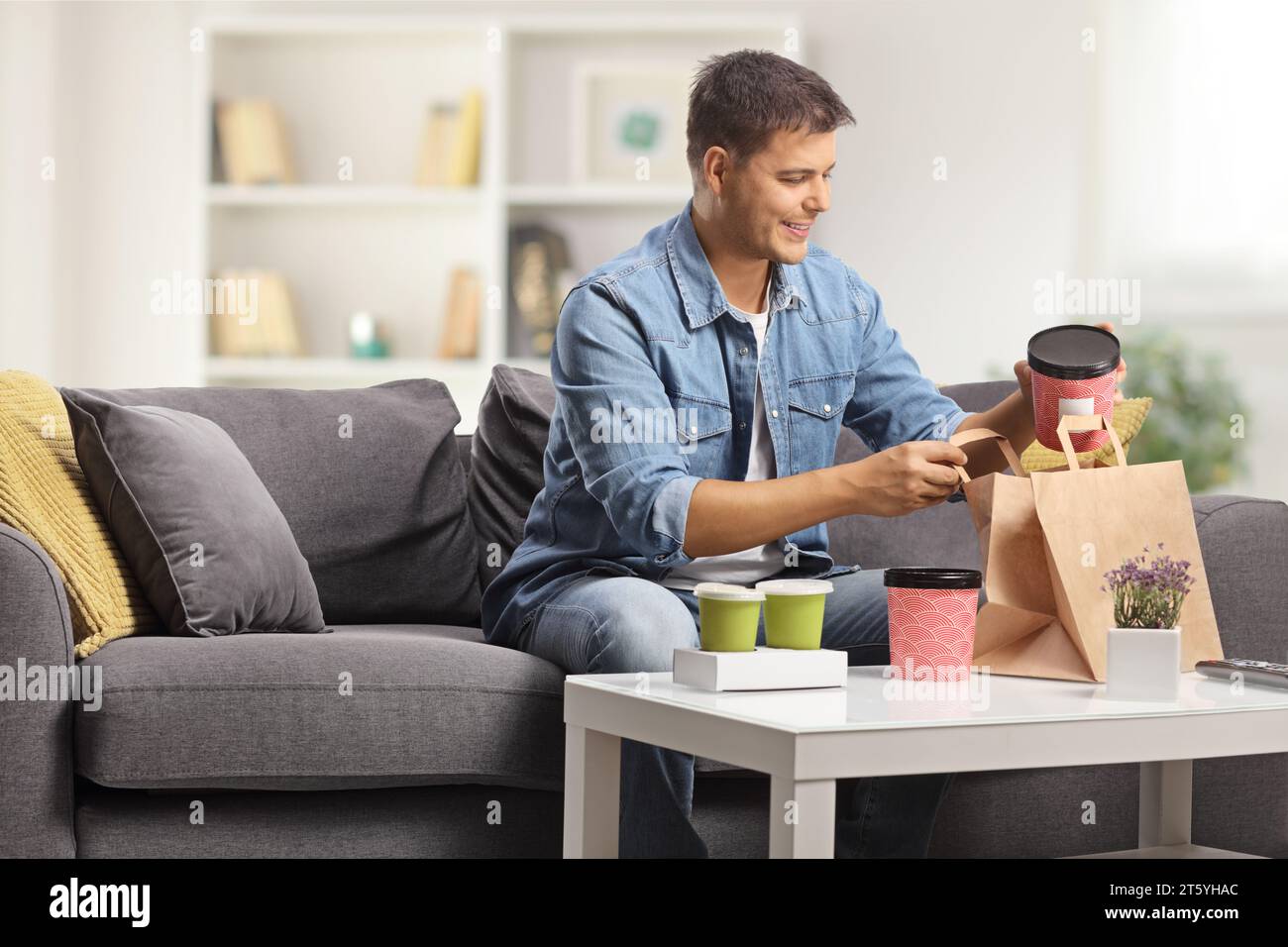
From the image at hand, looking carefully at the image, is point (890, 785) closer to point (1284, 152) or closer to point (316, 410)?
point (316, 410)

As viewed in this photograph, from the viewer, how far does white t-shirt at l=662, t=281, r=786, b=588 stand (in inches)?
71.7

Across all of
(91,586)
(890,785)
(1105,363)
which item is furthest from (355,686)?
(1105,363)

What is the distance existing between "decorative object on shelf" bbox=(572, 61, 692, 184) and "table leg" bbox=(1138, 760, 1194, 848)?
8.89 feet

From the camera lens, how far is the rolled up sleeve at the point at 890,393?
2.00 metres

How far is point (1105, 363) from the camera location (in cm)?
154

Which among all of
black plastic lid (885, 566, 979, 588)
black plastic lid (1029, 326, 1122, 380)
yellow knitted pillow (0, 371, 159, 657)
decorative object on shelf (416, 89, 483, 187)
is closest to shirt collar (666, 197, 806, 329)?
black plastic lid (1029, 326, 1122, 380)

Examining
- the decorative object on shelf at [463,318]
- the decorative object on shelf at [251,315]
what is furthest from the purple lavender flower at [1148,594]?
the decorative object on shelf at [251,315]

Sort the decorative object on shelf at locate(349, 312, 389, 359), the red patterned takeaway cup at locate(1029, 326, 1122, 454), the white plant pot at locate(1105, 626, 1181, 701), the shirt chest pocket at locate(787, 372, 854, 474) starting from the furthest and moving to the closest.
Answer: the decorative object on shelf at locate(349, 312, 389, 359)
the shirt chest pocket at locate(787, 372, 854, 474)
the red patterned takeaway cup at locate(1029, 326, 1122, 454)
the white plant pot at locate(1105, 626, 1181, 701)

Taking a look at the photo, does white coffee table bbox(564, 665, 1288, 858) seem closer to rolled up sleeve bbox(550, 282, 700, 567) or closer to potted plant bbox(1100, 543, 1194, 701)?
potted plant bbox(1100, 543, 1194, 701)

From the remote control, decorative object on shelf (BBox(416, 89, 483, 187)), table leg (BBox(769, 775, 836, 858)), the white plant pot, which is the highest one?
decorative object on shelf (BBox(416, 89, 483, 187))

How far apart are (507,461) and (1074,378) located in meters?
0.99

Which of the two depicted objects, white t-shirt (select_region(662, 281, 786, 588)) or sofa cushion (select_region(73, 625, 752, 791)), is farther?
white t-shirt (select_region(662, 281, 786, 588))

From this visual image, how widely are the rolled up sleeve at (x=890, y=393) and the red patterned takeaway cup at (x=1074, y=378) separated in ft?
1.30

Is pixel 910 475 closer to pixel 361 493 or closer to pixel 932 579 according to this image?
pixel 932 579
